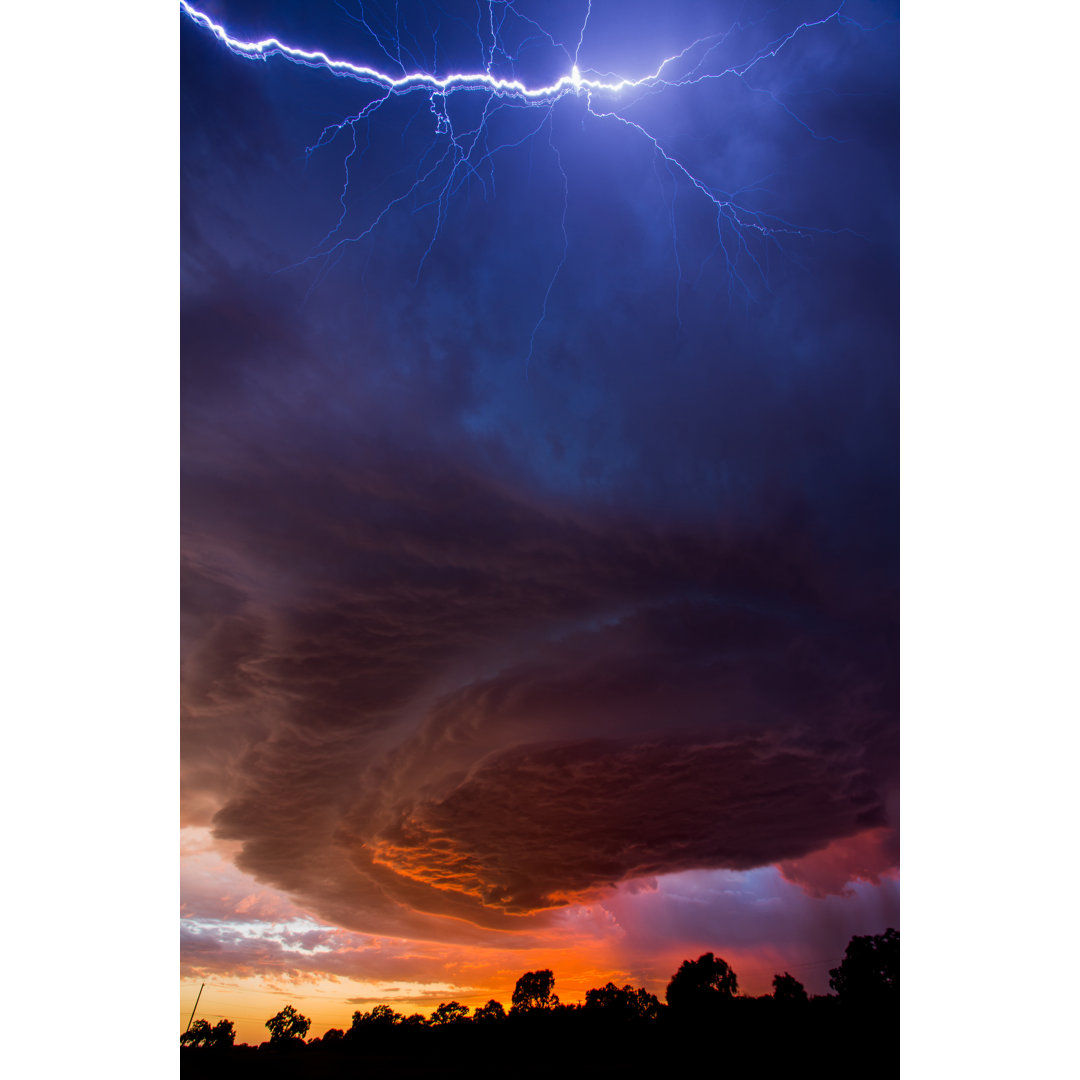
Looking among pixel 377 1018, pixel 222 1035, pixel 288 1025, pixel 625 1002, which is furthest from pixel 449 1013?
pixel 222 1035

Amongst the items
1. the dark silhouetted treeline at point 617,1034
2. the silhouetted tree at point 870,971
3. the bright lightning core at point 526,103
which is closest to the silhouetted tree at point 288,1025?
the dark silhouetted treeline at point 617,1034

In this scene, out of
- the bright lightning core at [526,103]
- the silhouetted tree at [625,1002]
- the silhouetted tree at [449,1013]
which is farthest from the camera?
the bright lightning core at [526,103]

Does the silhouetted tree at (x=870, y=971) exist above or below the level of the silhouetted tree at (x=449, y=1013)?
above

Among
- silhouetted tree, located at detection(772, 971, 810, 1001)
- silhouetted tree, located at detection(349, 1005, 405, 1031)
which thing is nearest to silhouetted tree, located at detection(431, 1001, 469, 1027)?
silhouetted tree, located at detection(349, 1005, 405, 1031)

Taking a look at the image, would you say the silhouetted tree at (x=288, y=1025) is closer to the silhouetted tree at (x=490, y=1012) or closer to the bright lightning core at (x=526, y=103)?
the silhouetted tree at (x=490, y=1012)
